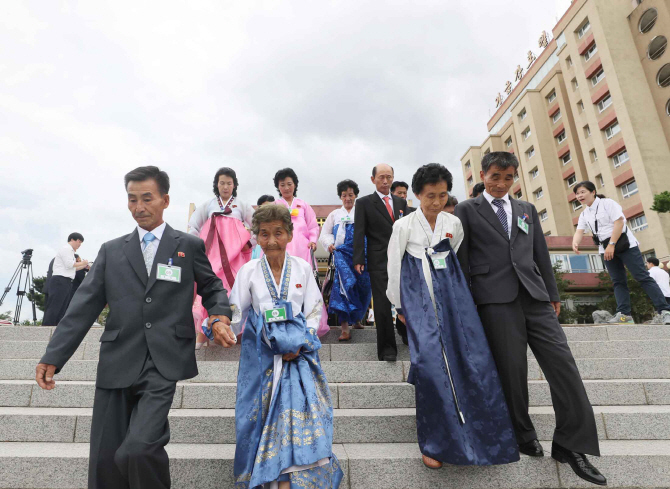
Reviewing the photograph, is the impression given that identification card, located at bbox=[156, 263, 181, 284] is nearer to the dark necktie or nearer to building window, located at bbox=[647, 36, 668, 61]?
the dark necktie

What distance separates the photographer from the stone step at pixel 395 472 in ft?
8.39

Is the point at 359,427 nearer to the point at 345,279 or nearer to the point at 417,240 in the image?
the point at 417,240

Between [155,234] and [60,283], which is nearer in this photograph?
[155,234]

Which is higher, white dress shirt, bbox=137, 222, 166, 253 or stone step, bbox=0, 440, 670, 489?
white dress shirt, bbox=137, 222, 166, 253

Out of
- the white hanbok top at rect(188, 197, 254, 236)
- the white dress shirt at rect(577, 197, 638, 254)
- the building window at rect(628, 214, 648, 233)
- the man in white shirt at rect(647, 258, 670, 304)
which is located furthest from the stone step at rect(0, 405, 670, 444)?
the building window at rect(628, 214, 648, 233)

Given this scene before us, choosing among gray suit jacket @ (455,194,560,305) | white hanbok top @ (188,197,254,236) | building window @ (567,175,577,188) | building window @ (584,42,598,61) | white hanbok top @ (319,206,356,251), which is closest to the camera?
gray suit jacket @ (455,194,560,305)

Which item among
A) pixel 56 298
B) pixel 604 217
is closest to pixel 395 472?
pixel 604 217

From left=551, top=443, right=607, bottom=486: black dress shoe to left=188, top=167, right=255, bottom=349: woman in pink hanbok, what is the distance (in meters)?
3.55

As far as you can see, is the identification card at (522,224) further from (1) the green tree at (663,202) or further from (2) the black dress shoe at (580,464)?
(1) the green tree at (663,202)

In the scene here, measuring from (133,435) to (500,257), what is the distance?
95.3 inches

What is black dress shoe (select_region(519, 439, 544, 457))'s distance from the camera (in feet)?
8.59

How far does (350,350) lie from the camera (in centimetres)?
452

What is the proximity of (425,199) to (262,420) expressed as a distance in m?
1.87

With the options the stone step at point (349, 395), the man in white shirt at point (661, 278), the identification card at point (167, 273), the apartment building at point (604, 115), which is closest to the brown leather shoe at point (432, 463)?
the stone step at point (349, 395)
